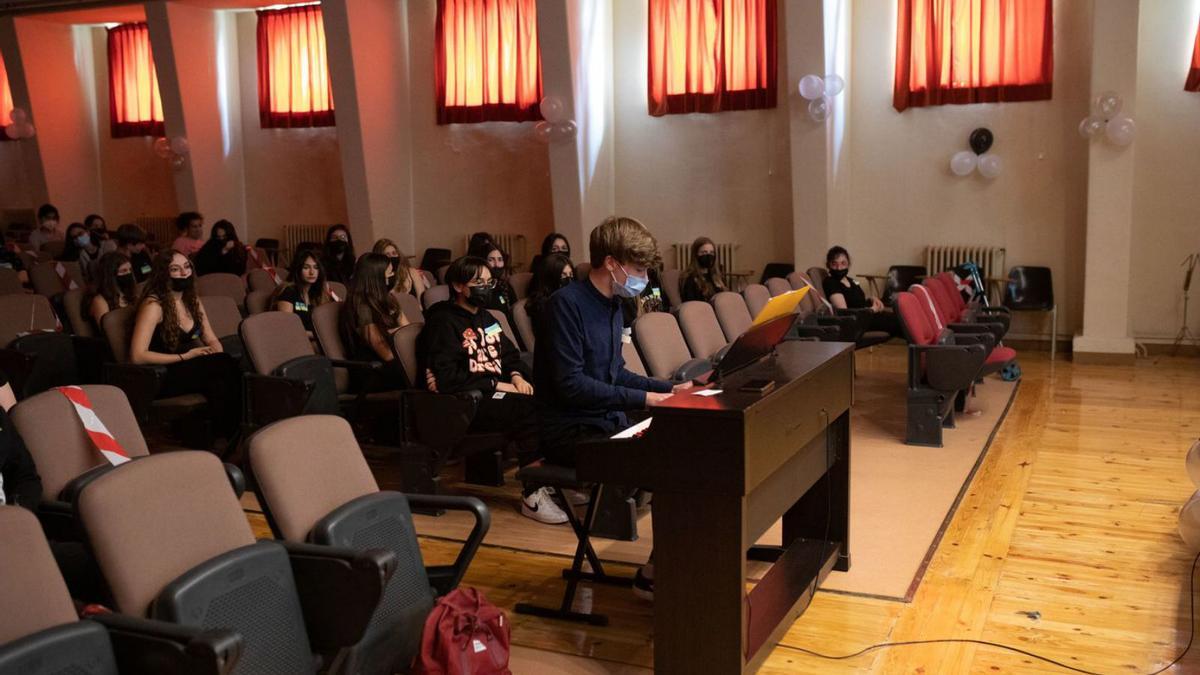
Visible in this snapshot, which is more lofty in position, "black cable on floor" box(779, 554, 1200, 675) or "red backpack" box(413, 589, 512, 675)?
"red backpack" box(413, 589, 512, 675)

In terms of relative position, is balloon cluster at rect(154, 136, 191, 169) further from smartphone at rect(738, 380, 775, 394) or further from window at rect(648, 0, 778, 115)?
smartphone at rect(738, 380, 775, 394)

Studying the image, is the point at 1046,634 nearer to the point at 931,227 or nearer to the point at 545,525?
the point at 545,525

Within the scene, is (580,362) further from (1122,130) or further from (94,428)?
(1122,130)

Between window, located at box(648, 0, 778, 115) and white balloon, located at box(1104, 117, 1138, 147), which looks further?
window, located at box(648, 0, 778, 115)

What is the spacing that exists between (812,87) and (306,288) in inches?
208

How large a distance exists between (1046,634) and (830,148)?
23.8 feet

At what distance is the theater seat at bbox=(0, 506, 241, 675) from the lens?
2125 mm

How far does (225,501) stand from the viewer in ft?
9.00

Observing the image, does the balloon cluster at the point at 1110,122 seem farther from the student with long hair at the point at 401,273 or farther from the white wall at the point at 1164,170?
the student with long hair at the point at 401,273

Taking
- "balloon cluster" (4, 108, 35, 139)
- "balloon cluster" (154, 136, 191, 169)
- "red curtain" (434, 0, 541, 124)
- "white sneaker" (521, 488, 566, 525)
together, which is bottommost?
"white sneaker" (521, 488, 566, 525)

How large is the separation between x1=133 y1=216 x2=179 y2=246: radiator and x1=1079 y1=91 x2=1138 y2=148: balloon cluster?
10915 millimetres

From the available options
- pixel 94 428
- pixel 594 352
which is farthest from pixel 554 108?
pixel 94 428

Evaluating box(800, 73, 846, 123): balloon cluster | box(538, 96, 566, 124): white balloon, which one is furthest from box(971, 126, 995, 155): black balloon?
box(538, 96, 566, 124): white balloon

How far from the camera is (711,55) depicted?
11211mm
